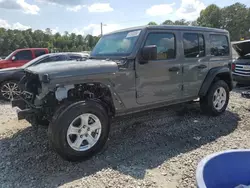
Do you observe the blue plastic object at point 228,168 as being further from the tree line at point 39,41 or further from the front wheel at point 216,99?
the tree line at point 39,41

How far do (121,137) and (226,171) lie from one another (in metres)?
2.67

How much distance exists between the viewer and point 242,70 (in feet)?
29.1

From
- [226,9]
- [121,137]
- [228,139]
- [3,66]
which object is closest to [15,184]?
[121,137]

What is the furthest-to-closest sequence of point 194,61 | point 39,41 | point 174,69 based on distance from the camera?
point 39,41, point 194,61, point 174,69

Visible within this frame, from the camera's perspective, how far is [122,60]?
155 inches

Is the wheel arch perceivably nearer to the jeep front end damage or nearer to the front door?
the jeep front end damage

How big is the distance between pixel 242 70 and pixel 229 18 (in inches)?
3104

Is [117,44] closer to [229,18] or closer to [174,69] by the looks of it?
[174,69]

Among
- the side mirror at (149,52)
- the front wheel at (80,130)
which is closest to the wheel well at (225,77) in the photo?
the side mirror at (149,52)

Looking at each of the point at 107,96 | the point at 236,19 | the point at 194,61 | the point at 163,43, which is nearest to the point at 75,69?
the point at 107,96

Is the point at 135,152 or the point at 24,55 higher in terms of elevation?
the point at 24,55

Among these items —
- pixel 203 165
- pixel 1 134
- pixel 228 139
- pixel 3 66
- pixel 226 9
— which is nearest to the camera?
pixel 203 165

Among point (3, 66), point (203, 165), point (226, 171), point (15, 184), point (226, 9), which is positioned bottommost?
point (15, 184)

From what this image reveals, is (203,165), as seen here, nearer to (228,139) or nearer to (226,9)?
(228,139)
